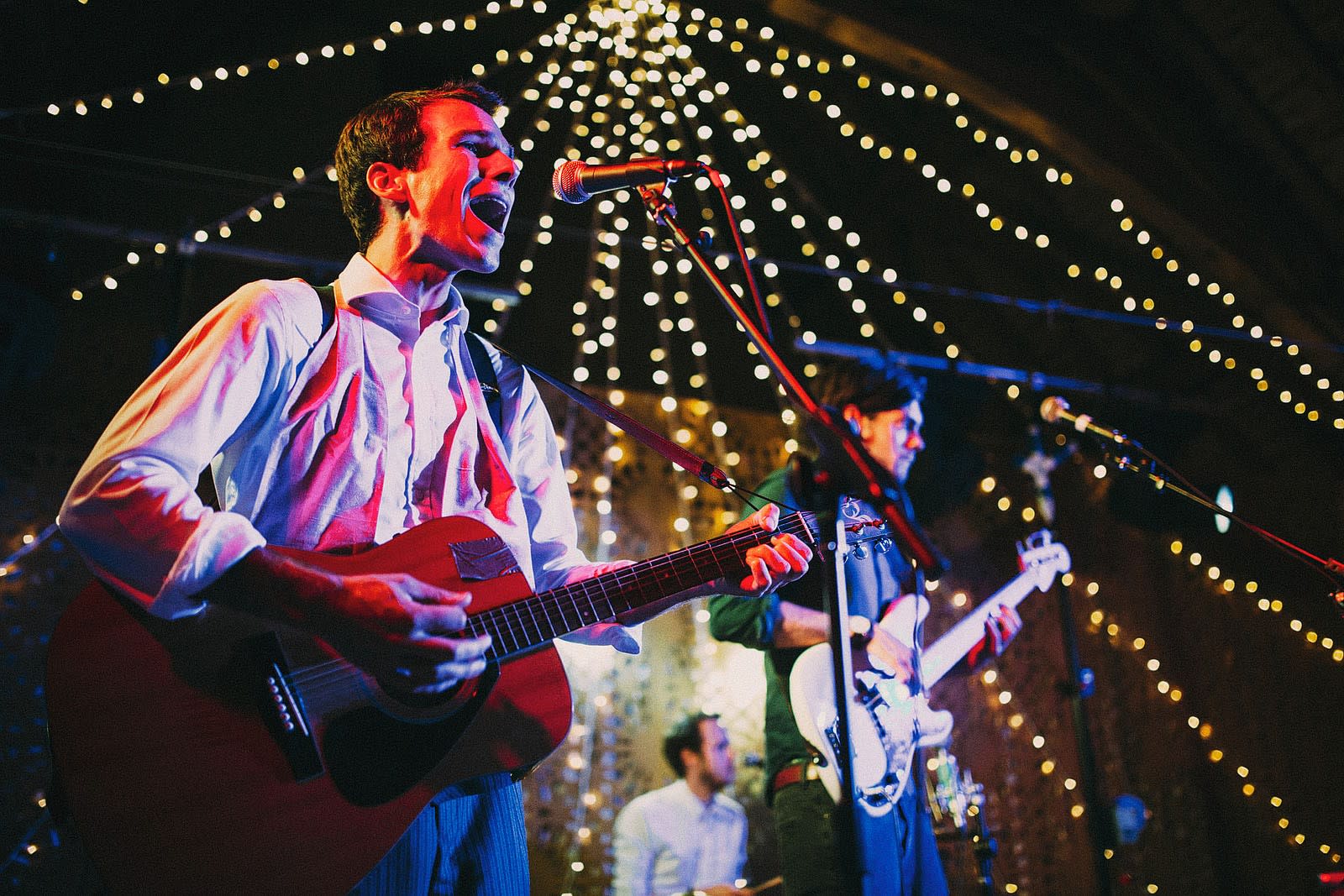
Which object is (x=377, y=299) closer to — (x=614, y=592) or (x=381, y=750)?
(x=614, y=592)

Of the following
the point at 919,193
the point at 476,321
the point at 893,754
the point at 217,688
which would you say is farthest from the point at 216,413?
the point at 919,193

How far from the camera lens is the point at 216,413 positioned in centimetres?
164

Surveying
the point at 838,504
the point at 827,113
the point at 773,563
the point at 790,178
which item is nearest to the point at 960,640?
the point at 773,563

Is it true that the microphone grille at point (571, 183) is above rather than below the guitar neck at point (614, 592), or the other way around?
above

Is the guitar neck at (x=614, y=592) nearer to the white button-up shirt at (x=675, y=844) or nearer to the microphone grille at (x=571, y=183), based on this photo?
the microphone grille at (x=571, y=183)

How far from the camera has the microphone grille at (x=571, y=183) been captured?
2.21 metres

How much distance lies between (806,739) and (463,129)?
2.17 metres

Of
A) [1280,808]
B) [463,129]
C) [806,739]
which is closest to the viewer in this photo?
[463,129]

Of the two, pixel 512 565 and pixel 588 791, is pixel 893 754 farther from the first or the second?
pixel 588 791

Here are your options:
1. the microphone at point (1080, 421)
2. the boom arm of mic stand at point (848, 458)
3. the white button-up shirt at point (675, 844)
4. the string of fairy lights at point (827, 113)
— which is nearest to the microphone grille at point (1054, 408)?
the microphone at point (1080, 421)

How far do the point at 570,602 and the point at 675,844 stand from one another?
3499 mm

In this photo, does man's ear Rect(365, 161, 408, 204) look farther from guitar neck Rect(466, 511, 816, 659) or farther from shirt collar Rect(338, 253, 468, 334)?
guitar neck Rect(466, 511, 816, 659)

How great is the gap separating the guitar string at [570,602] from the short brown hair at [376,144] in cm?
95

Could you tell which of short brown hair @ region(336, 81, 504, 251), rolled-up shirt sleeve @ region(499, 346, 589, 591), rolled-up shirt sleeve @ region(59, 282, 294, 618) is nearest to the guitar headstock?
rolled-up shirt sleeve @ region(499, 346, 589, 591)
